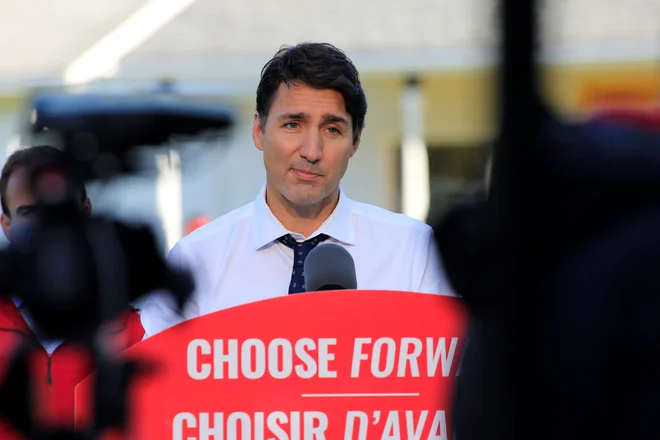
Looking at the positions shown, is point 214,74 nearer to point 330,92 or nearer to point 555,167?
point 330,92

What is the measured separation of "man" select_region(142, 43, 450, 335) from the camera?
7.76 ft

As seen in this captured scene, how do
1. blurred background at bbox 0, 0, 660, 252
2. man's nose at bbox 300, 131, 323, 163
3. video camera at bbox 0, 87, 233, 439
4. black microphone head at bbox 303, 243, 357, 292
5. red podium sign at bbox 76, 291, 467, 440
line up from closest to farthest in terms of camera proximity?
video camera at bbox 0, 87, 233, 439 < red podium sign at bbox 76, 291, 467, 440 < black microphone head at bbox 303, 243, 357, 292 < man's nose at bbox 300, 131, 323, 163 < blurred background at bbox 0, 0, 660, 252

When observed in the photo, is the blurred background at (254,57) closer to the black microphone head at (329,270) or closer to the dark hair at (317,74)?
the dark hair at (317,74)

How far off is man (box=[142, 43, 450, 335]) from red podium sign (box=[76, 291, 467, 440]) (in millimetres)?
450

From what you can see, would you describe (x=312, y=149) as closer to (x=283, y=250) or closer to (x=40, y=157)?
(x=283, y=250)

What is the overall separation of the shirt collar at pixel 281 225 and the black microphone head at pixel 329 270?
421 millimetres

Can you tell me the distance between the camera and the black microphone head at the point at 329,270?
1975mm

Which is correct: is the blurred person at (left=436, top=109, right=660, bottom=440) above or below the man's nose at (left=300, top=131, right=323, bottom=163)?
below

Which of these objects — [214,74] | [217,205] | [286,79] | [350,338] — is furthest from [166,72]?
[350,338]

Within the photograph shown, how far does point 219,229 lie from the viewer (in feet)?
8.17

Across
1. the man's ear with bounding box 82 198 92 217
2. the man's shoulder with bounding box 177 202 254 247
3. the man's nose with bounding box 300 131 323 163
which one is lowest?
the man's ear with bounding box 82 198 92 217

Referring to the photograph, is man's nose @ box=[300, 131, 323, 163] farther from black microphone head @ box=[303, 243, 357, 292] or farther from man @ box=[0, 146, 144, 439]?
man @ box=[0, 146, 144, 439]

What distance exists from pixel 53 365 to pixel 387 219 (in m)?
1.24

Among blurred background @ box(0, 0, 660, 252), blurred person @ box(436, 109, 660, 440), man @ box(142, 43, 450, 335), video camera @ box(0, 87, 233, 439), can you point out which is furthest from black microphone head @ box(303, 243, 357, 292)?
blurred background @ box(0, 0, 660, 252)
